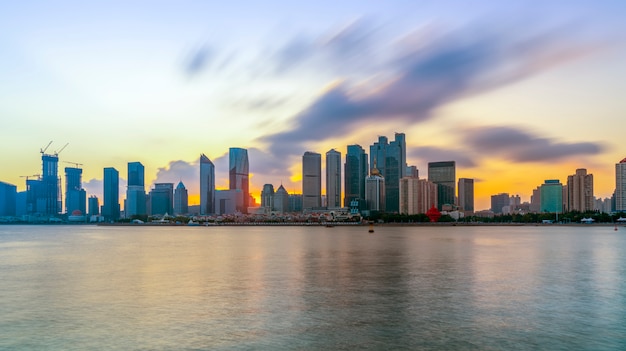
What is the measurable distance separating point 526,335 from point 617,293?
2035 cm

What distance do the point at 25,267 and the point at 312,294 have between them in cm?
4716

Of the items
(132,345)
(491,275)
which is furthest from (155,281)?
(491,275)

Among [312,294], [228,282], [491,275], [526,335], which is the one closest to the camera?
[526,335]

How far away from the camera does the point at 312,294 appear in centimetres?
4534

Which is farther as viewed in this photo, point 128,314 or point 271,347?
point 128,314

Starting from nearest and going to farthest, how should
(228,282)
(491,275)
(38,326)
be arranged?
(38,326), (228,282), (491,275)

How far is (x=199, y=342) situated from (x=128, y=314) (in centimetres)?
1020

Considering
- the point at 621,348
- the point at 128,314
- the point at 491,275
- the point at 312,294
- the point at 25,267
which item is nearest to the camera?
the point at 621,348

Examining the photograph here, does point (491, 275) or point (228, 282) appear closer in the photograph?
point (228, 282)

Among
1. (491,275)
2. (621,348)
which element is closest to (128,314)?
(621,348)

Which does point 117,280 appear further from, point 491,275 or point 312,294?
point 491,275

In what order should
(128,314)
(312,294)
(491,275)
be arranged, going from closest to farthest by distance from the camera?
(128,314)
(312,294)
(491,275)

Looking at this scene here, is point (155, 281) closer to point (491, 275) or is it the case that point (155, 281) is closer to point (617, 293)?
point (491, 275)

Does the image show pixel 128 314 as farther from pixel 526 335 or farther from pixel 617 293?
pixel 617 293
